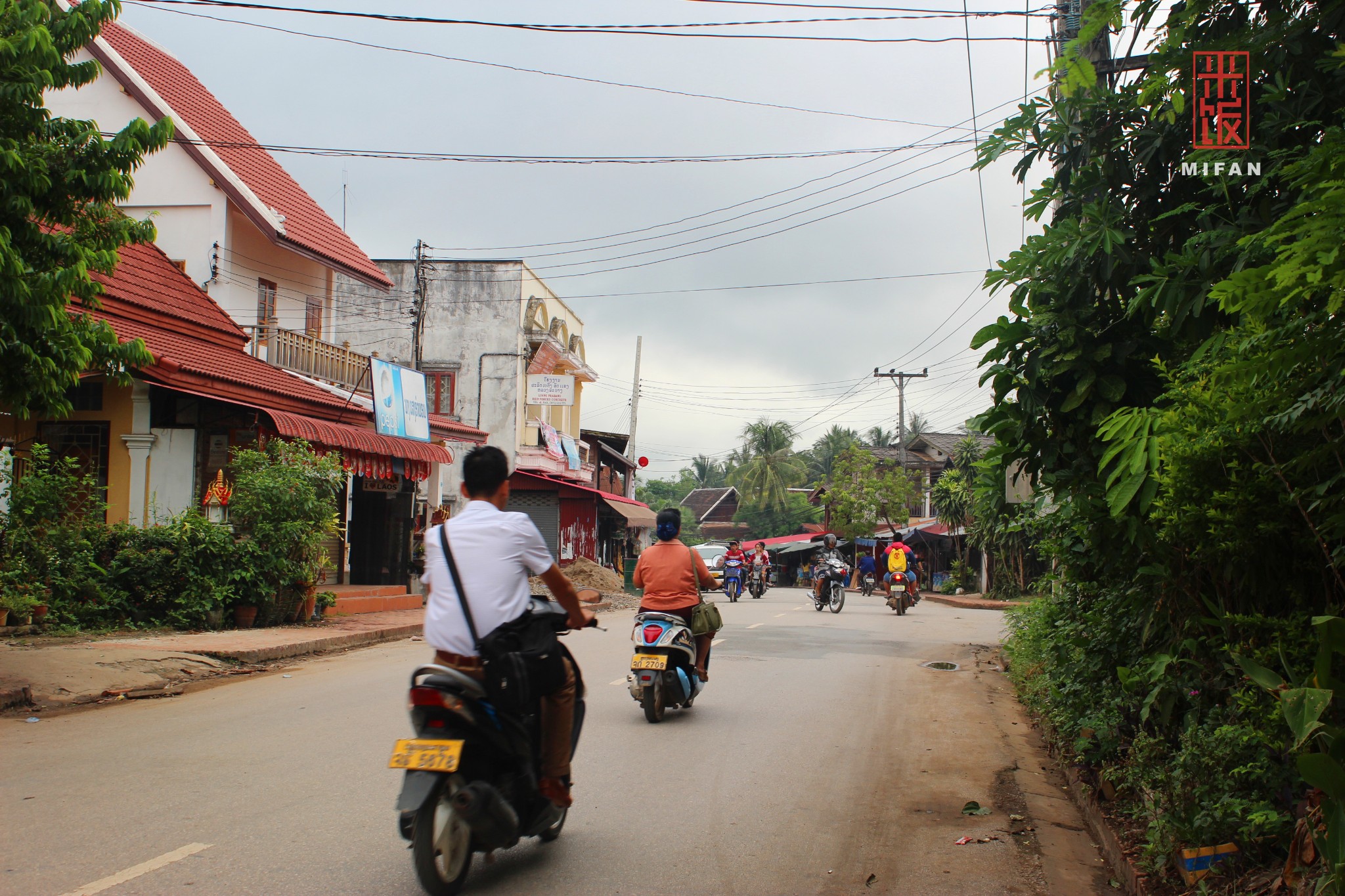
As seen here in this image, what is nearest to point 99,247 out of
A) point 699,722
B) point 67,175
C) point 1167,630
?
point 67,175

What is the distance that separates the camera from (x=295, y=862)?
14.7ft

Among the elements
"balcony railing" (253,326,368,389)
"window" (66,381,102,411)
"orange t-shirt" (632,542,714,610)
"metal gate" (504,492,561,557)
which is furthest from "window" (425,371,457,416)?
"orange t-shirt" (632,542,714,610)

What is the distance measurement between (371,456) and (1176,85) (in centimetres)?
1544

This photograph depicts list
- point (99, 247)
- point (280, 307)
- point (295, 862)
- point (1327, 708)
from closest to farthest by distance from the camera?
1. point (1327, 708)
2. point (295, 862)
3. point (99, 247)
4. point (280, 307)

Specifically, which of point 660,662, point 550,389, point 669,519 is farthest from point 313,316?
point 660,662

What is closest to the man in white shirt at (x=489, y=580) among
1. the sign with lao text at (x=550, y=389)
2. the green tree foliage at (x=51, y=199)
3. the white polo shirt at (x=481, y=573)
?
the white polo shirt at (x=481, y=573)

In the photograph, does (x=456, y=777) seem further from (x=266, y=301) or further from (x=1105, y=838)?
(x=266, y=301)

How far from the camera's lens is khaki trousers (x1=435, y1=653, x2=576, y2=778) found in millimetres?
4469

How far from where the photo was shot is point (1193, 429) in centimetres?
431

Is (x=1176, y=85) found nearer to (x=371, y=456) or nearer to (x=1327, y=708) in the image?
(x=1327, y=708)

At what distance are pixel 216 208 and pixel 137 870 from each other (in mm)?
18001

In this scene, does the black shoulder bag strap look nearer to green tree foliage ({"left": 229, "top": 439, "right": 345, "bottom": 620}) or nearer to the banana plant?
the banana plant

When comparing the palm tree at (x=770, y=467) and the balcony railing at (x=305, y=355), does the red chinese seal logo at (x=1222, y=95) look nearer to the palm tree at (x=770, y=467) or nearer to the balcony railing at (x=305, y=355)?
the balcony railing at (x=305, y=355)

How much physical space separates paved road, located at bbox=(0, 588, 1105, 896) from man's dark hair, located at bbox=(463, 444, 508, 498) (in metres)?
1.66
